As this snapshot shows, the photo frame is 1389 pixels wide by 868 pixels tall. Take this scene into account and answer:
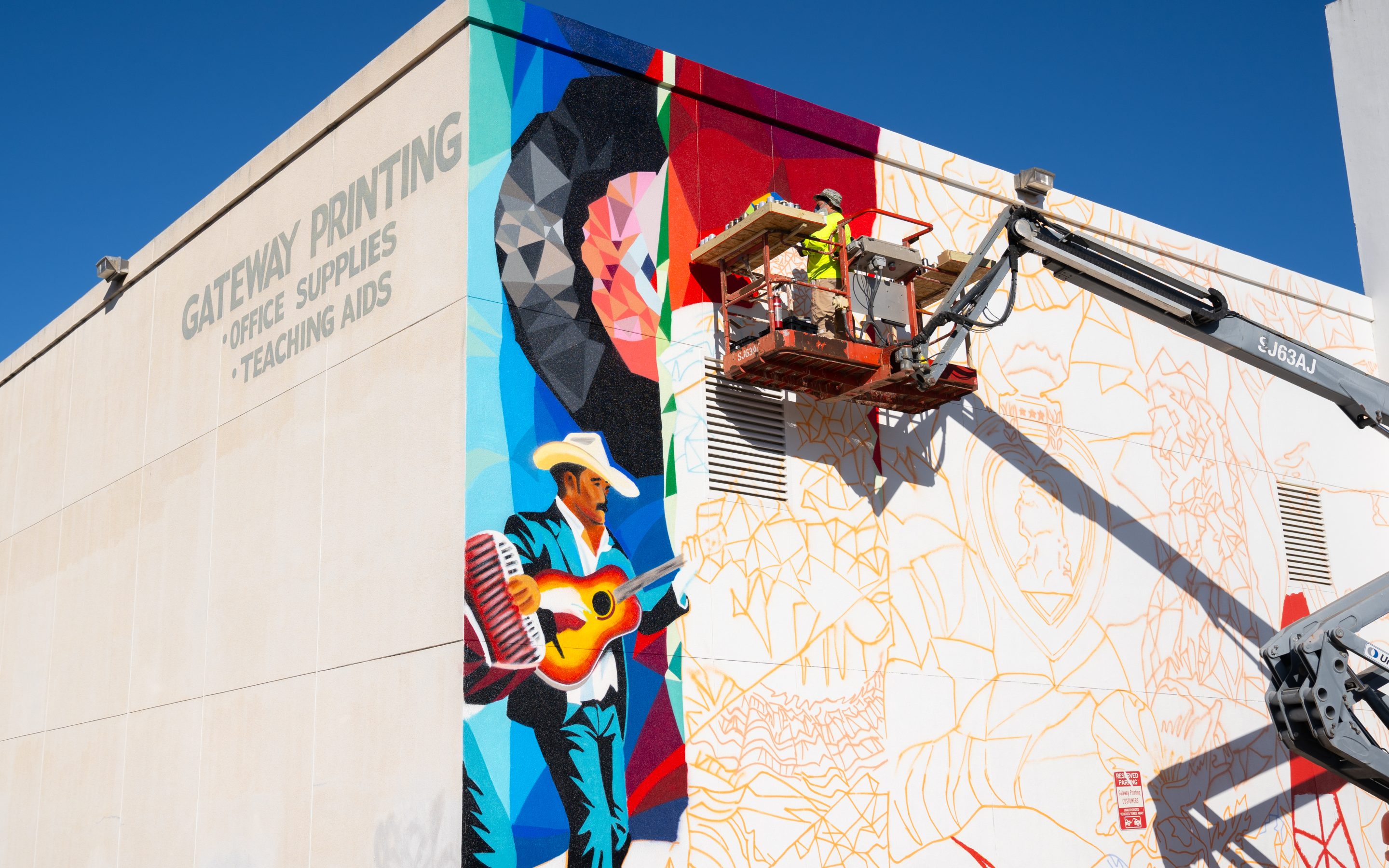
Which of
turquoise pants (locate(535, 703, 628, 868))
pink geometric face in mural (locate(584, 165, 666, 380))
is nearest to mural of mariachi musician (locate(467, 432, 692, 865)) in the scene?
turquoise pants (locate(535, 703, 628, 868))

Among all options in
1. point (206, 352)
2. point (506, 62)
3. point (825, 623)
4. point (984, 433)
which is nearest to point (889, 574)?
point (825, 623)

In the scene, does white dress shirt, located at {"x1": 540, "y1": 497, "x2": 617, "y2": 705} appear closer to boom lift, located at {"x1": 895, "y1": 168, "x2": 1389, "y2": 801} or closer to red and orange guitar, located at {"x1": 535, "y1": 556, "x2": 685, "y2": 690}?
red and orange guitar, located at {"x1": 535, "y1": 556, "x2": 685, "y2": 690}

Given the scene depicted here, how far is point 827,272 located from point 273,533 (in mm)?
7237

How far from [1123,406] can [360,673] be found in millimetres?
11649

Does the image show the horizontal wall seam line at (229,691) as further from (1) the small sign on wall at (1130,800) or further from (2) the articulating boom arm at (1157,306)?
(1) the small sign on wall at (1130,800)

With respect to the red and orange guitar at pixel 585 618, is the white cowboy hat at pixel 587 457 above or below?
above

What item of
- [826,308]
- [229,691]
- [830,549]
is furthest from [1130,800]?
[229,691]

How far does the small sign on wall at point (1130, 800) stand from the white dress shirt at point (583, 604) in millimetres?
7796

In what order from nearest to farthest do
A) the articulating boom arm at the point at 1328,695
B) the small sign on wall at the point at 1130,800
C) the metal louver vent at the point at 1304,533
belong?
the articulating boom arm at the point at 1328,695 < the small sign on wall at the point at 1130,800 < the metal louver vent at the point at 1304,533

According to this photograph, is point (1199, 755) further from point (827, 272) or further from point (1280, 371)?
point (827, 272)

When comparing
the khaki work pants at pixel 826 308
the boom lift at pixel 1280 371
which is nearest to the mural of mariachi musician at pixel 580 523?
the khaki work pants at pixel 826 308

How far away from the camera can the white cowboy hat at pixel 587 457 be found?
12.9m

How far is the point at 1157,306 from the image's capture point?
1563 centimetres

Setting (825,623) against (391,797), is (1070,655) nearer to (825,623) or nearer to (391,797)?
(825,623)
